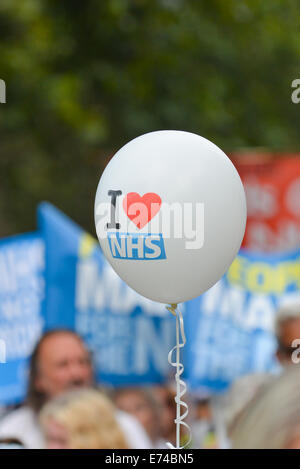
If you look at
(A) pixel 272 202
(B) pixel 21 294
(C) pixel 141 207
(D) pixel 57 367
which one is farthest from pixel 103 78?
(C) pixel 141 207

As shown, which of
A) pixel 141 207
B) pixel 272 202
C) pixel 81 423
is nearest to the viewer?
pixel 141 207

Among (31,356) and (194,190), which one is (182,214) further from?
(31,356)

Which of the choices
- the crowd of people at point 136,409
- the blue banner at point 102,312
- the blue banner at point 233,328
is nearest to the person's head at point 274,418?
the crowd of people at point 136,409

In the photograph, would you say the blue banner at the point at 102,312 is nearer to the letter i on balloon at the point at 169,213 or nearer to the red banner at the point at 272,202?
the letter i on balloon at the point at 169,213

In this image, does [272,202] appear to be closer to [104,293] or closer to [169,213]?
[104,293]

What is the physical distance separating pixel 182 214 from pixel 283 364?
160cm

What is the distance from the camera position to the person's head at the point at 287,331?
12.1ft

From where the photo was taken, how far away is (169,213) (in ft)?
7.57

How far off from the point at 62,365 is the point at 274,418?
0.97 meters

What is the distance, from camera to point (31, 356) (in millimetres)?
3729

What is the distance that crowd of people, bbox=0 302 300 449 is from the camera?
135 inches

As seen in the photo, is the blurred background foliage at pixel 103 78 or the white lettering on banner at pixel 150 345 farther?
the blurred background foliage at pixel 103 78

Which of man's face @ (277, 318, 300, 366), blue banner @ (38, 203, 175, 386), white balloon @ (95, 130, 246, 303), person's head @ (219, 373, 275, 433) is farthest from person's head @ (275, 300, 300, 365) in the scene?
white balloon @ (95, 130, 246, 303)
